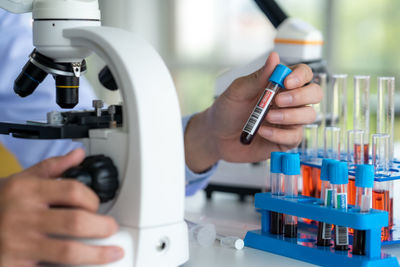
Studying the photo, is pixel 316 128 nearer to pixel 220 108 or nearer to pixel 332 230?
pixel 220 108

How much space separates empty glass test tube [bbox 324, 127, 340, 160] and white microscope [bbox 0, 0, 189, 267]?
49 cm

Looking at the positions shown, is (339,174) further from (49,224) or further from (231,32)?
(231,32)

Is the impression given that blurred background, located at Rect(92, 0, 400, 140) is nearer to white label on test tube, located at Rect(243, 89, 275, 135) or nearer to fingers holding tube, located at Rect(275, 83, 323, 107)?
fingers holding tube, located at Rect(275, 83, 323, 107)

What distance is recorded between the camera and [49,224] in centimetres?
76

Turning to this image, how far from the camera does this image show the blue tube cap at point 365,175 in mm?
949

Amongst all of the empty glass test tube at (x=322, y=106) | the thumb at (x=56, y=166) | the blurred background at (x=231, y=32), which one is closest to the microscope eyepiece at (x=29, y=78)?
the thumb at (x=56, y=166)

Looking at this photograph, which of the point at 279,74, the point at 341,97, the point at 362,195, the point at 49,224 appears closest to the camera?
the point at 49,224

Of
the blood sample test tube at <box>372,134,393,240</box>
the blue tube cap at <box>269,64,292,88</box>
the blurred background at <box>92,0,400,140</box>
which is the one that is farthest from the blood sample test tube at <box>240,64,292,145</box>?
the blurred background at <box>92,0,400,140</box>

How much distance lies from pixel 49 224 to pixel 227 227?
1.87ft

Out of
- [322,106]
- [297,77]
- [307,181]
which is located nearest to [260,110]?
[297,77]

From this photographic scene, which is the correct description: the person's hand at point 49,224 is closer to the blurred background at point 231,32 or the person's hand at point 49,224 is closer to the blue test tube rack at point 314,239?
the blue test tube rack at point 314,239

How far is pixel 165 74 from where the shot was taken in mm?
878

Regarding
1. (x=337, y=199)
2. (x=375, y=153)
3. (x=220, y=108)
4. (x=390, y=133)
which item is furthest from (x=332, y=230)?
(x=220, y=108)

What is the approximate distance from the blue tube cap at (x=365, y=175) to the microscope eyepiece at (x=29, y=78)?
0.54m
